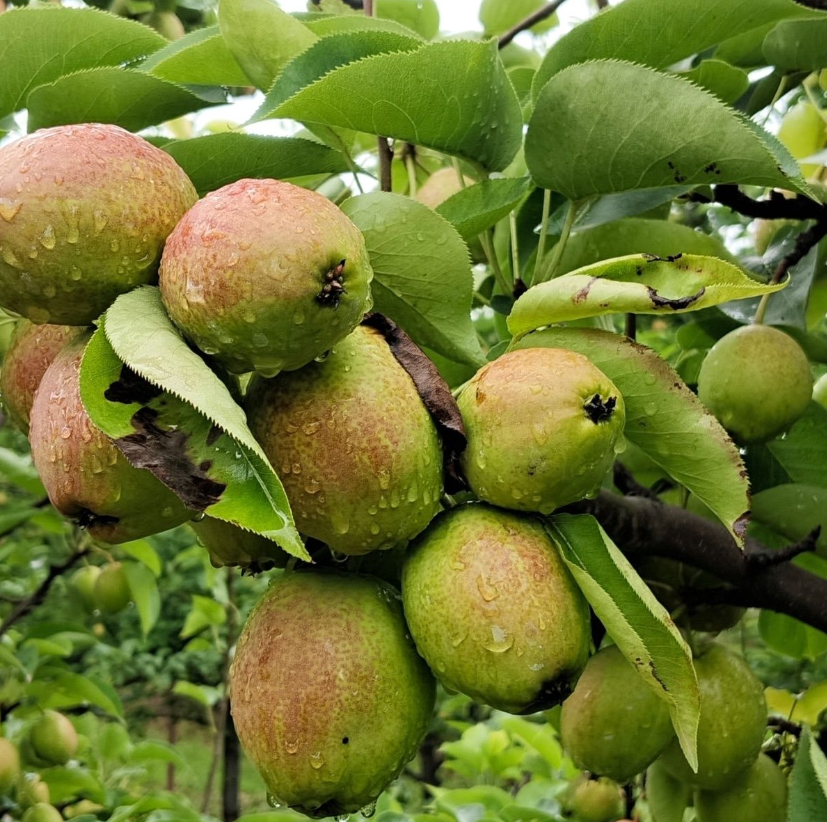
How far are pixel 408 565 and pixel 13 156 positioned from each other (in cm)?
44

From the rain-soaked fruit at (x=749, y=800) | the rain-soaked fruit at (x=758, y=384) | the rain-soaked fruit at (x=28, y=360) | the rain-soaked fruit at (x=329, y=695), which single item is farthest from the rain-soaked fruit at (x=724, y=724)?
the rain-soaked fruit at (x=28, y=360)

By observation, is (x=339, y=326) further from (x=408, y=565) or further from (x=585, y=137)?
(x=585, y=137)

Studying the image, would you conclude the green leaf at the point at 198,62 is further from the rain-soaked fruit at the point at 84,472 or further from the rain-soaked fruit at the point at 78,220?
the rain-soaked fruit at the point at 84,472

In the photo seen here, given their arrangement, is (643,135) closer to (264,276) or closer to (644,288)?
(644,288)

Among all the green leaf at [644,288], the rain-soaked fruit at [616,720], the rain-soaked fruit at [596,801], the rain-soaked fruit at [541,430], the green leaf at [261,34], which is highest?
the green leaf at [261,34]

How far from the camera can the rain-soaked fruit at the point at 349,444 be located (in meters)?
0.71

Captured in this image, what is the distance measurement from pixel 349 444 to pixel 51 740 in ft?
6.82

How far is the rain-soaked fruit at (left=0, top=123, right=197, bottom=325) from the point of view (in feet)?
2.20

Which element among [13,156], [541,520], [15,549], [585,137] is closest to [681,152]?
[585,137]

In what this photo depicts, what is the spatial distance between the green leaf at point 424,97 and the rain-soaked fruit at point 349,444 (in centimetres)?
23

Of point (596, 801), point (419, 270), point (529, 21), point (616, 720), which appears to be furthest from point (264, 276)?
point (596, 801)

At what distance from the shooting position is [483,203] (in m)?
0.96

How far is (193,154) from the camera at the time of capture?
0.85 meters

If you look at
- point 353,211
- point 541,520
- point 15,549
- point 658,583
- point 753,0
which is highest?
point 753,0
